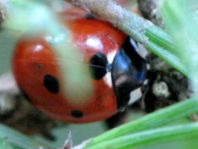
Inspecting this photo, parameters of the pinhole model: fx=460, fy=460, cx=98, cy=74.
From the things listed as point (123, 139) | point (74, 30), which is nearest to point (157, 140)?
point (123, 139)

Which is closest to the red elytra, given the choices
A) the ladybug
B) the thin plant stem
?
the ladybug

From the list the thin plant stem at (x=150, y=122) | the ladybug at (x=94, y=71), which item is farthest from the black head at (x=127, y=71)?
the thin plant stem at (x=150, y=122)

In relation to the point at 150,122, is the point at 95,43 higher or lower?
lower

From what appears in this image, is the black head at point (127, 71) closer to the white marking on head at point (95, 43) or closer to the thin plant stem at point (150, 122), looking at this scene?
the white marking on head at point (95, 43)

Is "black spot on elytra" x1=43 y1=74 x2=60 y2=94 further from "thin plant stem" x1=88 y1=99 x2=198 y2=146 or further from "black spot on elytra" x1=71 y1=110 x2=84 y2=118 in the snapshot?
"thin plant stem" x1=88 y1=99 x2=198 y2=146

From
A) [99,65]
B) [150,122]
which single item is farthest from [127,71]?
[150,122]

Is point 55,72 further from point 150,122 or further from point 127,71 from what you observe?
point 150,122

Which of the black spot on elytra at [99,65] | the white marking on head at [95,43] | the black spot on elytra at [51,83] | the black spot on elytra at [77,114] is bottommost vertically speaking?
the black spot on elytra at [77,114]

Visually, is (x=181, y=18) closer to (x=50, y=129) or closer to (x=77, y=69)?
(x=77, y=69)
